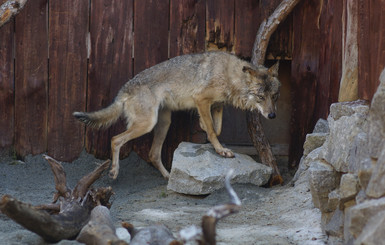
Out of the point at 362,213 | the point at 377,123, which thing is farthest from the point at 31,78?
the point at 362,213

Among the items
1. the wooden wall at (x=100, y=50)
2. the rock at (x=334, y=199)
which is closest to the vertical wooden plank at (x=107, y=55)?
the wooden wall at (x=100, y=50)

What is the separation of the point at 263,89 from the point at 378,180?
3919mm

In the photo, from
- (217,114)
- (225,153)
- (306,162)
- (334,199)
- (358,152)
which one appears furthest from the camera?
(217,114)

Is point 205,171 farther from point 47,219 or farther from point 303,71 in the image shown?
point 47,219

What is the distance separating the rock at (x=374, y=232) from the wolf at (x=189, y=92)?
3841 millimetres

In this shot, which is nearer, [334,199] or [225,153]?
[334,199]

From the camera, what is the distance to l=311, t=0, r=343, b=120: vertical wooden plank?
18.6ft

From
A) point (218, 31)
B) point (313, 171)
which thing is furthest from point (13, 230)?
point (218, 31)

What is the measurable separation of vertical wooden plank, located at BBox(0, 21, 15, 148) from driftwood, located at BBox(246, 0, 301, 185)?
3.00 m

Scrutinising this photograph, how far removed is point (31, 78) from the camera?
6.85 meters

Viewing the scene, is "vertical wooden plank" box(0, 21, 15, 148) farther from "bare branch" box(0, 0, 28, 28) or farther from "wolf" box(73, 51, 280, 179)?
"wolf" box(73, 51, 280, 179)

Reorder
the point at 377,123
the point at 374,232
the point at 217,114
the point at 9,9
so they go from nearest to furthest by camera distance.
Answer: the point at 374,232
the point at 377,123
the point at 9,9
the point at 217,114

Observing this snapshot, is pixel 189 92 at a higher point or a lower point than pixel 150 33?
lower

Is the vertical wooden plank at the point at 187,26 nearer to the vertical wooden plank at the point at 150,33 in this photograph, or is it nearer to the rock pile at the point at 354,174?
the vertical wooden plank at the point at 150,33
